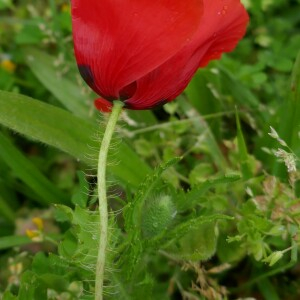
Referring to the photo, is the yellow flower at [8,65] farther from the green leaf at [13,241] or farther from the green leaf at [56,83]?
the green leaf at [13,241]

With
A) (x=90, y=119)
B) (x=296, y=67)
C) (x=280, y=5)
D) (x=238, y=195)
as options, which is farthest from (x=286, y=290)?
(x=280, y=5)

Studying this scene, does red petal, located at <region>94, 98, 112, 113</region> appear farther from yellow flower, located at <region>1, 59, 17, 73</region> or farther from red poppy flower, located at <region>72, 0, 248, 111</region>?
yellow flower, located at <region>1, 59, 17, 73</region>

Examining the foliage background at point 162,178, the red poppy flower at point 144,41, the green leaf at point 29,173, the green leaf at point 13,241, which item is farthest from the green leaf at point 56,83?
the red poppy flower at point 144,41

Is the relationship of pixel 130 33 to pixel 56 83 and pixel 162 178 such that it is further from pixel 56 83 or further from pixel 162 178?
pixel 56 83

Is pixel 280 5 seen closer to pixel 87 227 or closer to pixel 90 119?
pixel 90 119

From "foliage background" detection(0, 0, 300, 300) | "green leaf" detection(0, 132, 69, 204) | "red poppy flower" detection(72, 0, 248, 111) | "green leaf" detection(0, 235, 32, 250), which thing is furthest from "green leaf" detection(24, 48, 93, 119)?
"red poppy flower" detection(72, 0, 248, 111)

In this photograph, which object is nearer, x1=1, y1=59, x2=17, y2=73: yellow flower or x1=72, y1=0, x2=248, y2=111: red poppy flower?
x1=72, y1=0, x2=248, y2=111: red poppy flower
